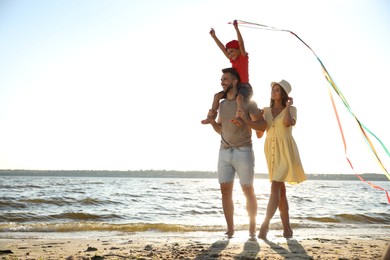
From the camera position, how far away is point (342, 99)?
5055 mm

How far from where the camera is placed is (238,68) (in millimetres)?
5301

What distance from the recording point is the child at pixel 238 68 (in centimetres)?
517

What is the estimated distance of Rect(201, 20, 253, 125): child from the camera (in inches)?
203

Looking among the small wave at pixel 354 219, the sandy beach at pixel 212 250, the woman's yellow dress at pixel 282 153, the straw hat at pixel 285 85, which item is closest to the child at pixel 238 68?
the straw hat at pixel 285 85

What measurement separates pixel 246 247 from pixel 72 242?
223 cm

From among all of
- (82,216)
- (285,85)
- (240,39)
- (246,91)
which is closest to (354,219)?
(285,85)

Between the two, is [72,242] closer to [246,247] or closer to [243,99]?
[246,247]

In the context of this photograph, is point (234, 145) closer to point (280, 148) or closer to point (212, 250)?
point (280, 148)

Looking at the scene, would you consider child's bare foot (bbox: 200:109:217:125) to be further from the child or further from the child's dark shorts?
the child's dark shorts

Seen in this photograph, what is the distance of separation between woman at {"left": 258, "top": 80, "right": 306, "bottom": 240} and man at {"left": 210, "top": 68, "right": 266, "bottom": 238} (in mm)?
187

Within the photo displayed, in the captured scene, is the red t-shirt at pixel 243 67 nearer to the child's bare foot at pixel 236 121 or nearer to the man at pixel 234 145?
the man at pixel 234 145

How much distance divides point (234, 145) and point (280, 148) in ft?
1.81

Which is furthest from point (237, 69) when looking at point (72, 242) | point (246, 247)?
point (72, 242)

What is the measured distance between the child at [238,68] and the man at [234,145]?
65 millimetres
